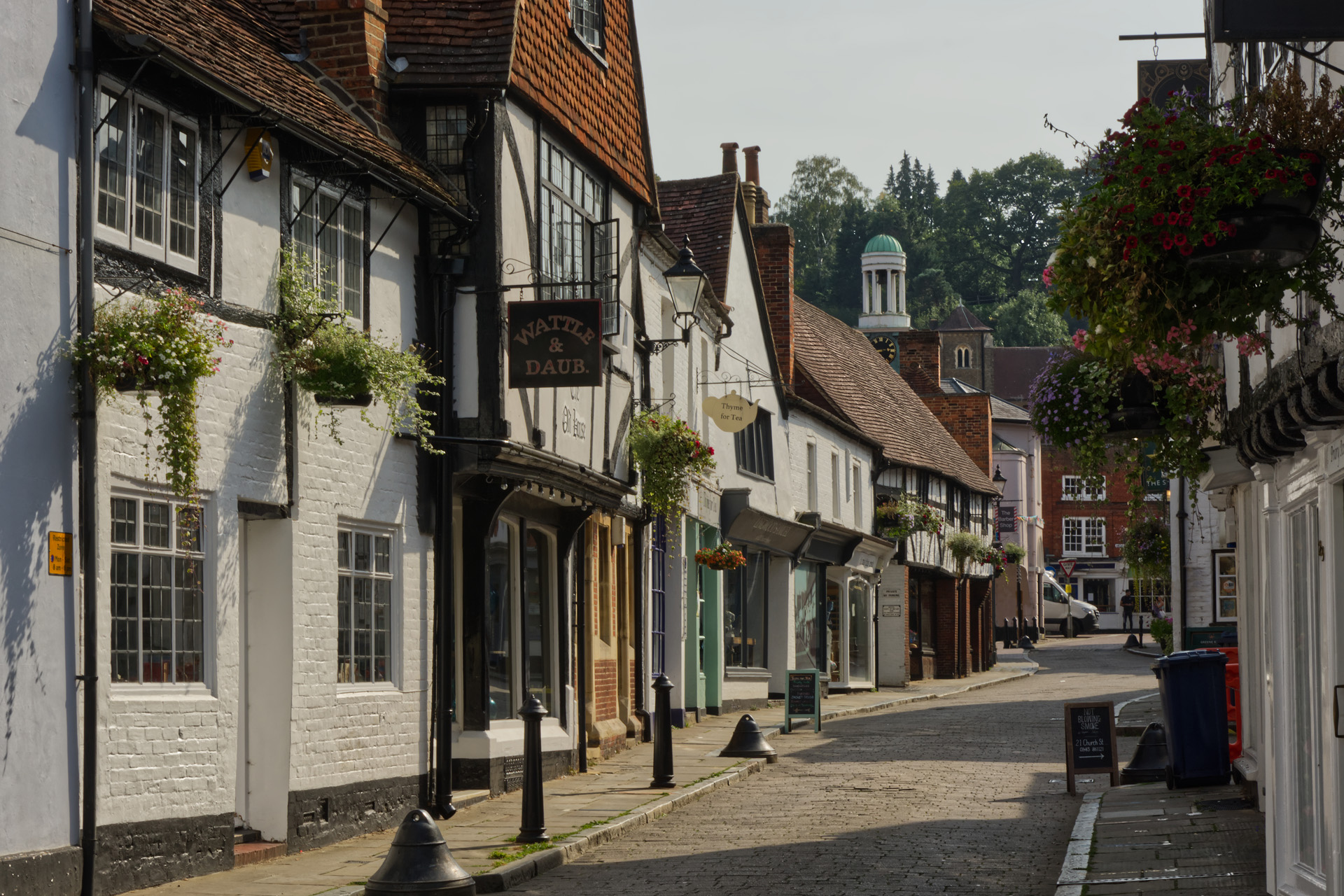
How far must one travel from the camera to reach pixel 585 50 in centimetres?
1700

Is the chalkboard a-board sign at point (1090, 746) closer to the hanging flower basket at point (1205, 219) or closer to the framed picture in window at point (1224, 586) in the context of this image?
the hanging flower basket at point (1205, 219)

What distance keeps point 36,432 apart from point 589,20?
995 centimetres

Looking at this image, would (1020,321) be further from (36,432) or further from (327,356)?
(36,432)

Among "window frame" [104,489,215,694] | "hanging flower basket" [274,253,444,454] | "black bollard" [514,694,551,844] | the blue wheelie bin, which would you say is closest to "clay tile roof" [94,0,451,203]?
"hanging flower basket" [274,253,444,454]

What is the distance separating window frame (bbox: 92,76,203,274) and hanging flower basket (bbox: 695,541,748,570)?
13436 millimetres

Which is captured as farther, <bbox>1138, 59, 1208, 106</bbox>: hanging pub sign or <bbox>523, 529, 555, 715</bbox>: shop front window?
<bbox>523, 529, 555, 715</bbox>: shop front window

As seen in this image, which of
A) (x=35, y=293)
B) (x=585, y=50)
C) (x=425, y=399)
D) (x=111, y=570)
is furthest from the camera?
(x=585, y=50)

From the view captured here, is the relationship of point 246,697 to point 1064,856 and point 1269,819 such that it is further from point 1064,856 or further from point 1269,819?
point 1269,819

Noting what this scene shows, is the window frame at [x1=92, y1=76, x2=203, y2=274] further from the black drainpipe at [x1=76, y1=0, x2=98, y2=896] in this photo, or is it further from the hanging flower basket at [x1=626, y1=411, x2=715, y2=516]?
the hanging flower basket at [x1=626, y1=411, x2=715, y2=516]

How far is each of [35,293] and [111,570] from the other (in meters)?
1.73

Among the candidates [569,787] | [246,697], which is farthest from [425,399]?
[569,787]

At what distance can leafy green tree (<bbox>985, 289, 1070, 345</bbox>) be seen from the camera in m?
104

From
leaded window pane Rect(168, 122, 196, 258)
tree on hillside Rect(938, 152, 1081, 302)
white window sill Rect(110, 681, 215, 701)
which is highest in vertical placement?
tree on hillside Rect(938, 152, 1081, 302)

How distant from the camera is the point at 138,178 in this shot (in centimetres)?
998
